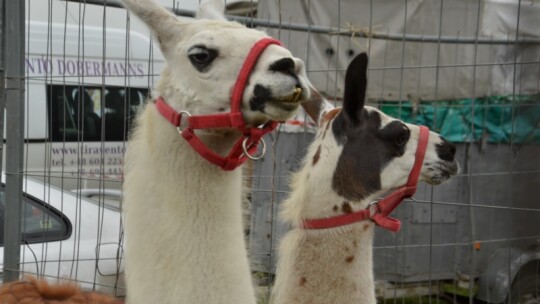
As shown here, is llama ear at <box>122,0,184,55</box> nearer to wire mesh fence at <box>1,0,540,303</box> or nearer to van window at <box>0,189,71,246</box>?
van window at <box>0,189,71,246</box>

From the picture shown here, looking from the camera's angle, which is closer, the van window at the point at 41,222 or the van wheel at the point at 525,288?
the van window at the point at 41,222

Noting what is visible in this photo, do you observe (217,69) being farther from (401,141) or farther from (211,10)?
(401,141)

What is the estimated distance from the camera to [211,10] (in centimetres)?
290

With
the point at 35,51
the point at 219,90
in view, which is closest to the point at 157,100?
the point at 219,90

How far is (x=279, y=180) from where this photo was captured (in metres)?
5.30

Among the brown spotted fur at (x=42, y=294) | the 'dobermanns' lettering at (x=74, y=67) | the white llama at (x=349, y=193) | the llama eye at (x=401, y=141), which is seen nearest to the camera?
the brown spotted fur at (x=42, y=294)

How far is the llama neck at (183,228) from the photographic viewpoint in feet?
7.50

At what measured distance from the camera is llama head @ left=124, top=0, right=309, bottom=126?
7.16 feet

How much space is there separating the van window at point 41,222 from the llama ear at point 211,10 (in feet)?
7.36

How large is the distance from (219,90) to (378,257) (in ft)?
13.6

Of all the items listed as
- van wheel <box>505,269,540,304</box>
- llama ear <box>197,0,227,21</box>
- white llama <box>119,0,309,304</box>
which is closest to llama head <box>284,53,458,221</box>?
llama ear <box>197,0,227,21</box>

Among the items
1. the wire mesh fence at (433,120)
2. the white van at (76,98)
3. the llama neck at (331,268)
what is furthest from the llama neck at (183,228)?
the white van at (76,98)

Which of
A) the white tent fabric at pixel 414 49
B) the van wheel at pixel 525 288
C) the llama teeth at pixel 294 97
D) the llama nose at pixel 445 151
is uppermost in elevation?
the white tent fabric at pixel 414 49

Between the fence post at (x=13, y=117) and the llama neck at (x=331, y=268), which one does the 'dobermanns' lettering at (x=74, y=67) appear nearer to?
the fence post at (x=13, y=117)
